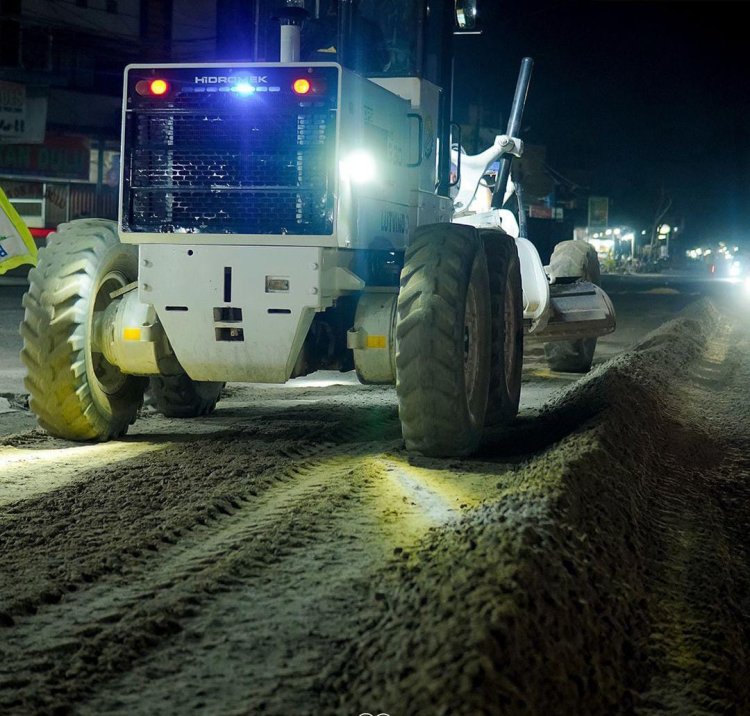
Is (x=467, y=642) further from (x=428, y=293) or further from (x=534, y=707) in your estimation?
(x=428, y=293)

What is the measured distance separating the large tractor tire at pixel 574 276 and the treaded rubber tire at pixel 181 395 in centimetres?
582

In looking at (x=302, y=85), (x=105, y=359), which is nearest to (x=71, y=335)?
(x=105, y=359)

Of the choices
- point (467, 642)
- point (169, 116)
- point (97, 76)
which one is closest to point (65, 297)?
point (169, 116)

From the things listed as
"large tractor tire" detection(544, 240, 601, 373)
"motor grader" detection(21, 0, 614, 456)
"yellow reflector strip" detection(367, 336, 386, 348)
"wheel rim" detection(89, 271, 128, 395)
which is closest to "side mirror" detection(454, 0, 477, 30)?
"motor grader" detection(21, 0, 614, 456)

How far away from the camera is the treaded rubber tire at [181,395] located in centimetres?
1010

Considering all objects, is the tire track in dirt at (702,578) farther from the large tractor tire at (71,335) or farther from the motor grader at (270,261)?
the large tractor tire at (71,335)

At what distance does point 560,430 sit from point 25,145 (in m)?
32.5

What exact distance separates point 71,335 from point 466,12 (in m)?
4.03

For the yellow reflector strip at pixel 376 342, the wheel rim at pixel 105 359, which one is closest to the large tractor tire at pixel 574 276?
the yellow reflector strip at pixel 376 342

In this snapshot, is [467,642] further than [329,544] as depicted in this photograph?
No

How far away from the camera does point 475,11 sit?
32.0ft

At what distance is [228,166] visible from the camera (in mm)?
8492

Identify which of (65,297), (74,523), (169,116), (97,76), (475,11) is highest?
(97,76)

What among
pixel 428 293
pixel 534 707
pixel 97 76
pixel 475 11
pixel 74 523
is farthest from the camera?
pixel 97 76
